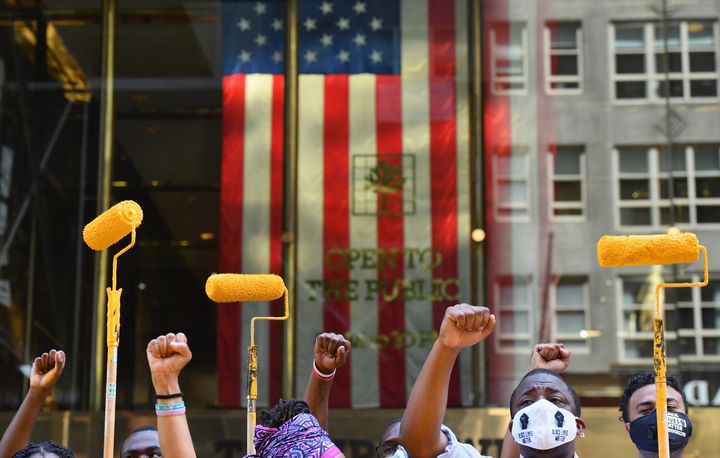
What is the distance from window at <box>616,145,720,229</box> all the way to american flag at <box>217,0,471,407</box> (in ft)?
4.06

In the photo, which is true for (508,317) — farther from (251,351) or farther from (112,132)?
(251,351)

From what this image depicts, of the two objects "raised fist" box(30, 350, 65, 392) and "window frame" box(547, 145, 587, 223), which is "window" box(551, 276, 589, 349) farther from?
"raised fist" box(30, 350, 65, 392)

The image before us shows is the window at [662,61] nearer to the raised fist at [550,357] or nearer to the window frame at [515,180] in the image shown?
the window frame at [515,180]

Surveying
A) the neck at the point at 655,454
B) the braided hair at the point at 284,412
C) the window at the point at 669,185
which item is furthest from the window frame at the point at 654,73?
the braided hair at the point at 284,412

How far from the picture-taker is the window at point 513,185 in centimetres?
948

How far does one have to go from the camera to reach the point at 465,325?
3.57 meters

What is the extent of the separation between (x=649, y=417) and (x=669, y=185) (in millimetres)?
4841

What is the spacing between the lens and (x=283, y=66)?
979 centimetres

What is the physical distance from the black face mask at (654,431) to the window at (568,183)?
463 cm

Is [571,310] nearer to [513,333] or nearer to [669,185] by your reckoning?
[513,333]

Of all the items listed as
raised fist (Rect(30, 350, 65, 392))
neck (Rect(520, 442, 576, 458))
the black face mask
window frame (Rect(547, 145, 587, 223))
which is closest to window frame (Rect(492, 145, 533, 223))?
window frame (Rect(547, 145, 587, 223))

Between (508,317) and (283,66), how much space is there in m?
2.63

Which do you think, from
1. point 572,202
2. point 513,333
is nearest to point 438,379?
point 513,333

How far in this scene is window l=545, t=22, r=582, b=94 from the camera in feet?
31.4
